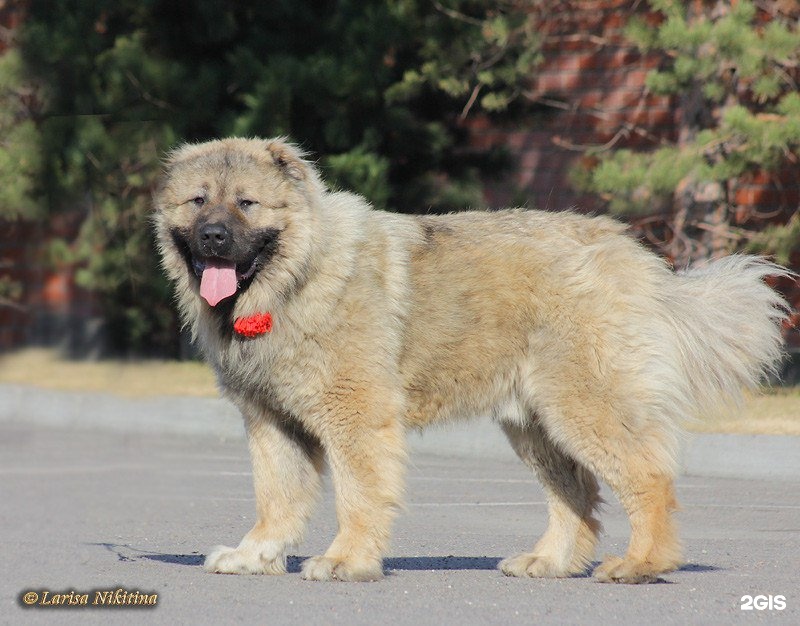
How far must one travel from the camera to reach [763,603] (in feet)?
19.5

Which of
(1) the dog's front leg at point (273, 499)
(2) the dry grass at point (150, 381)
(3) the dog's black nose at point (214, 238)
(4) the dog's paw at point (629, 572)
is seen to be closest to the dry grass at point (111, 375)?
(2) the dry grass at point (150, 381)

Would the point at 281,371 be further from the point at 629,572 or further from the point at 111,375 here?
the point at 111,375

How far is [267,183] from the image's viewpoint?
21.6 feet

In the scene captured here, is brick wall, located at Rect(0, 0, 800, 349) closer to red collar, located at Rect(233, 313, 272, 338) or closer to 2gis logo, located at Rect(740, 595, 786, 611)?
red collar, located at Rect(233, 313, 272, 338)

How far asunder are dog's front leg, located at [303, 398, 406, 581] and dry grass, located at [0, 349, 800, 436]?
4477 millimetres

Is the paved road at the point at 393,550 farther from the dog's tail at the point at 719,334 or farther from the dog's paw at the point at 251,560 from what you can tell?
the dog's tail at the point at 719,334

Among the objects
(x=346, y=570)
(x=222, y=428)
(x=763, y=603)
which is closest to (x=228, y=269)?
(x=346, y=570)

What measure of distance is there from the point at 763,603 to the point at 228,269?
9.56 feet

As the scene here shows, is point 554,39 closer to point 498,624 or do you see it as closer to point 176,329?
point 176,329

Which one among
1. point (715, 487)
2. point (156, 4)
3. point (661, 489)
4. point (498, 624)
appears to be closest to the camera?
point (498, 624)

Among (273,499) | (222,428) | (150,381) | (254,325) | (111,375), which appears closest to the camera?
(254,325)

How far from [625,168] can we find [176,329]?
6019mm

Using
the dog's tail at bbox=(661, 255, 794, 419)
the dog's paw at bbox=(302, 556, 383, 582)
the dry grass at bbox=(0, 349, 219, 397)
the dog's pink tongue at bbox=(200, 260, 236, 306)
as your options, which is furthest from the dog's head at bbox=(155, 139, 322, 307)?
the dry grass at bbox=(0, 349, 219, 397)

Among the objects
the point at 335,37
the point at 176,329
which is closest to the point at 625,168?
the point at 335,37
